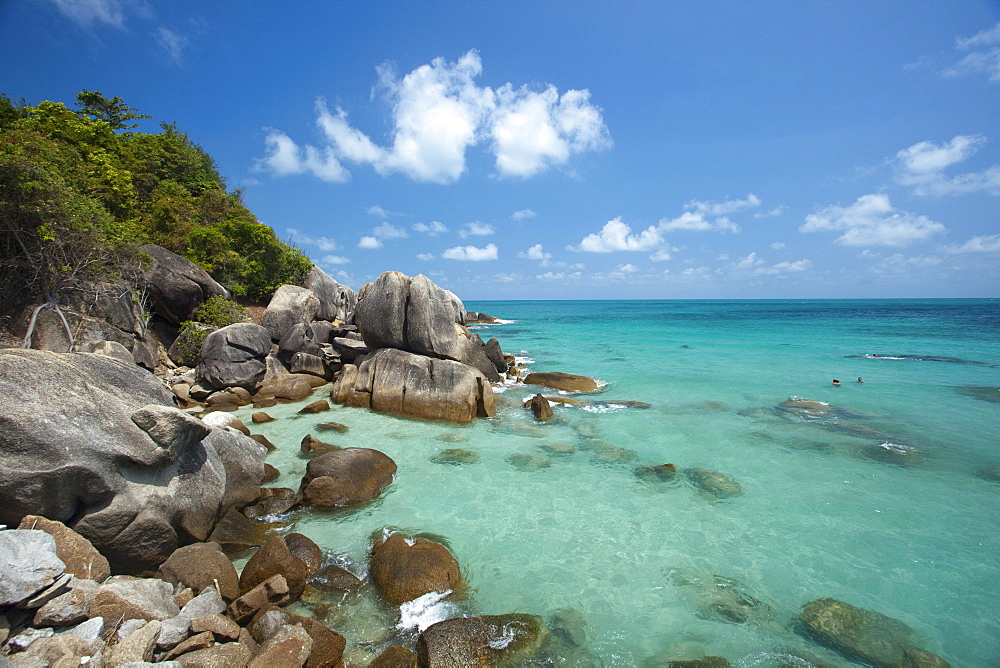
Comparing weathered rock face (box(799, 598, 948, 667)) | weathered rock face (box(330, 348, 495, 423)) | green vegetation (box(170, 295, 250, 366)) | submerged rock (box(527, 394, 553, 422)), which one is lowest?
weathered rock face (box(799, 598, 948, 667))

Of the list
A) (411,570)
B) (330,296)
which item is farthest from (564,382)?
(330,296)

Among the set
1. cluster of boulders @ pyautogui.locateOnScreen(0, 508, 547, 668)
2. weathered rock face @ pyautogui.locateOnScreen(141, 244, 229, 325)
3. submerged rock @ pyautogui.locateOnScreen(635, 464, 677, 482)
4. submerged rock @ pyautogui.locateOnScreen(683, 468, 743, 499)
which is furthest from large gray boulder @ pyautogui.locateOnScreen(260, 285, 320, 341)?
submerged rock @ pyautogui.locateOnScreen(683, 468, 743, 499)

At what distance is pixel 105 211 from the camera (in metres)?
15.9

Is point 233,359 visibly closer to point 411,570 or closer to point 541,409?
point 541,409

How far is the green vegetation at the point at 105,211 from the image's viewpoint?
12930 millimetres

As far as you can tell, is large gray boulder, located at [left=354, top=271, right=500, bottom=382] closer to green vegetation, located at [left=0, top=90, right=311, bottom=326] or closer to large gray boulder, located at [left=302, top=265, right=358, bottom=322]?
green vegetation, located at [left=0, top=90, right=311, bottom=326]

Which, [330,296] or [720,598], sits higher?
[330,296]

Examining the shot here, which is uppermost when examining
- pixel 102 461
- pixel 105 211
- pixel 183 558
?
pixel 105 211

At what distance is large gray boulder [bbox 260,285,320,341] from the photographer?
68.4 ft

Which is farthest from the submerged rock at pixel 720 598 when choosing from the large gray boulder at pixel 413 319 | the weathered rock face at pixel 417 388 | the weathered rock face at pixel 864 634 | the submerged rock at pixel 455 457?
the large gray boulder at pixel 413 319

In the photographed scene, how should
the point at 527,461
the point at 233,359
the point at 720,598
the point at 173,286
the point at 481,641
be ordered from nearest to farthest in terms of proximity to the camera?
the point at 481,641
the point at 720,598
the point at 527,461
the point at 233,359
the point at 173,286

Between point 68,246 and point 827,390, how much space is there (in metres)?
30.9

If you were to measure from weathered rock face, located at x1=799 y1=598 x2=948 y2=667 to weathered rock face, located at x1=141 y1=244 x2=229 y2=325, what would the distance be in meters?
22.9

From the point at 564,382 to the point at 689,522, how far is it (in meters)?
11.7
